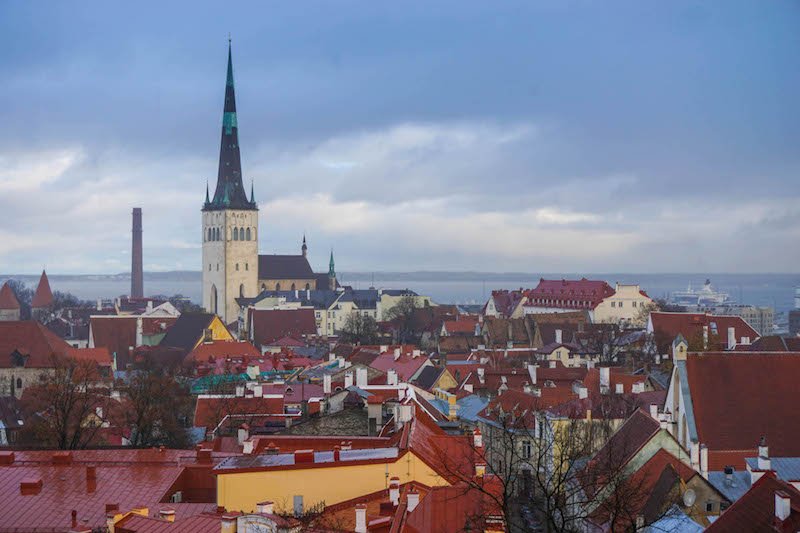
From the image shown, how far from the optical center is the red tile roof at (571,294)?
136 metres

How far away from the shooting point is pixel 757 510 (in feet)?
75.1

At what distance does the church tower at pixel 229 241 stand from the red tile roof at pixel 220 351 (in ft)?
254

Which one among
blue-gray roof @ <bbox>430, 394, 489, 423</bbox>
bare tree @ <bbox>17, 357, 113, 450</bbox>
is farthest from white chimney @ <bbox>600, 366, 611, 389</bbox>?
bare tree @ <bbox>17, 357, 113, 450</bbox>

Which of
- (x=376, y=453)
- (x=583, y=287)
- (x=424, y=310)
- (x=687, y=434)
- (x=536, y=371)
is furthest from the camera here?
(x=583, y=287)

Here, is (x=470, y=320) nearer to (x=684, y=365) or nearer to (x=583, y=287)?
(x=583, y=287)

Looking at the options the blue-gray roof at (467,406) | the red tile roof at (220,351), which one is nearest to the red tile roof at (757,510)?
the blue-gray roof at (467,406)

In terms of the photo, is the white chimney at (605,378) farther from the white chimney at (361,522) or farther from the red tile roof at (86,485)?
the white chimney at (361,522)

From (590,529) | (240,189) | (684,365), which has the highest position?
(240,189)

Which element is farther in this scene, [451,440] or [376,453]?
[451,440]

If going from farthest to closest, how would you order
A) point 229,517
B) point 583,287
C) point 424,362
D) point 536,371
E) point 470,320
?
point 583,287 → point 470,320 → point 424,362 → point 536,371 → point 229,517

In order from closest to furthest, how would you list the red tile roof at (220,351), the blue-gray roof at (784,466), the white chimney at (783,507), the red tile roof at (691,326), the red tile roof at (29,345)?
the white chimney at (783,507) < the blue-gray roof at (784,466) < the red tile roof at (29,345) < the red tile roof at (691,326) < the red tile roof at (220,351)

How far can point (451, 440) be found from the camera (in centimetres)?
3138

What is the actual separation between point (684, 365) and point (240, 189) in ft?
447

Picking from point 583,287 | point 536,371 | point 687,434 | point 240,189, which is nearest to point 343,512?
point 687,434
